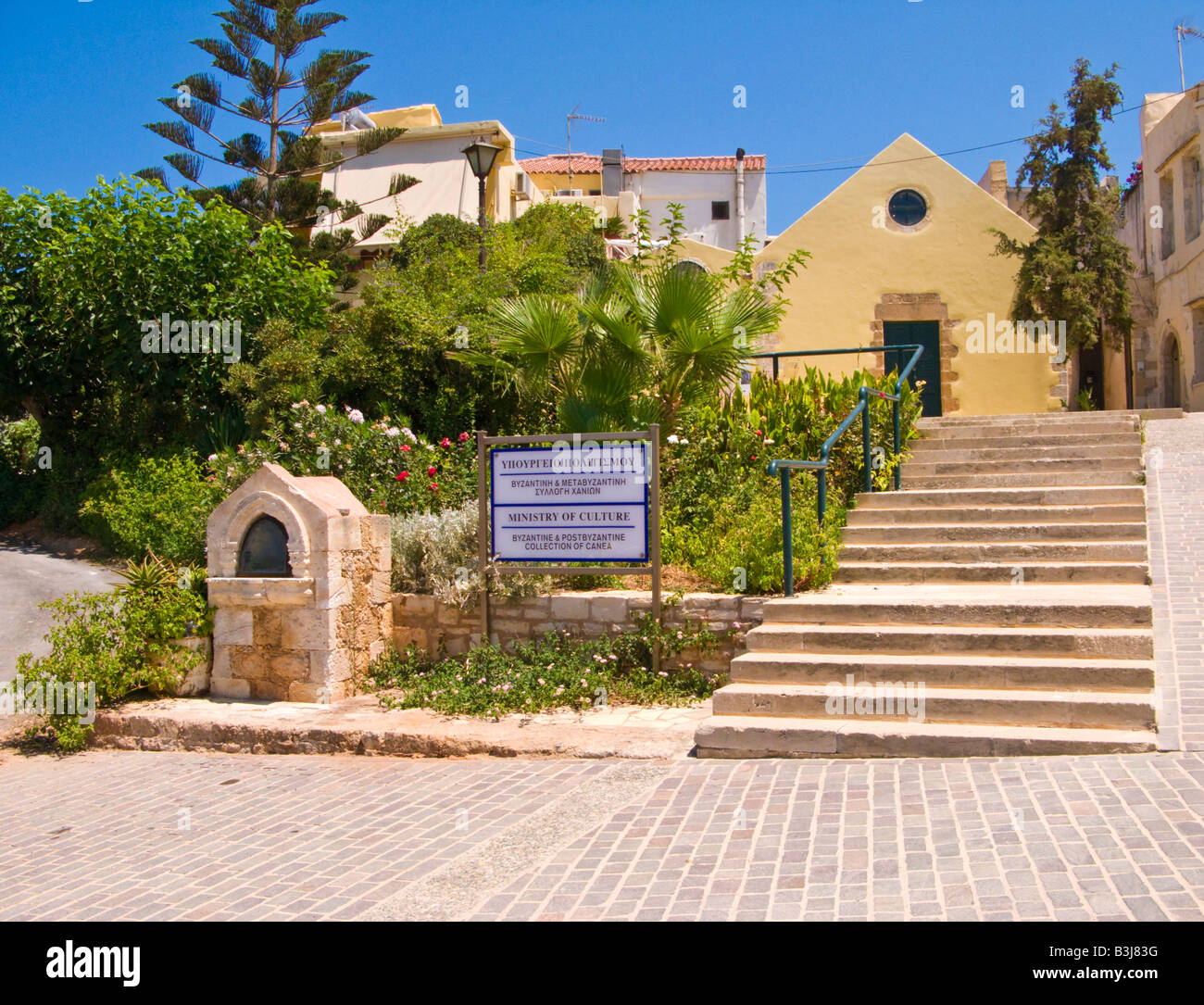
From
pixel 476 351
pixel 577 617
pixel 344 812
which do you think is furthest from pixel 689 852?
pixel 476 351

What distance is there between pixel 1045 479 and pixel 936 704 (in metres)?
4.53

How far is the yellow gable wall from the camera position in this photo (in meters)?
15.0

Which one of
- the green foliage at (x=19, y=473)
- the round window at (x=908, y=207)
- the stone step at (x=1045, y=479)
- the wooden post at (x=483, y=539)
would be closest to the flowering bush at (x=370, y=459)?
the wooden post at (x=483, y=539)

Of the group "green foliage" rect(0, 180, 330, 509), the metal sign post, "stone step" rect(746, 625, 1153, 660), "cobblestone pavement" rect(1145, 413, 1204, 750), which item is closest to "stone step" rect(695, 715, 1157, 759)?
"cobblestone pavement" rect(1145, 413, 1204, 750)

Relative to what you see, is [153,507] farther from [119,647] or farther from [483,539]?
[483,539]

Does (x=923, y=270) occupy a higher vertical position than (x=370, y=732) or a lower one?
higher

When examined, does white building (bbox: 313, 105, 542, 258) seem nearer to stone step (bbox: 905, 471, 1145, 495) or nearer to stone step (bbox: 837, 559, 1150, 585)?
stone step (bbox: 905, 471, 1145, 495)

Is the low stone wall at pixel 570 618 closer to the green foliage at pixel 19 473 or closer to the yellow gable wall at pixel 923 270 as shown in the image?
the yellow gable wall at pixel 923 270

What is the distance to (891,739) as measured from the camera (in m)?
5.24

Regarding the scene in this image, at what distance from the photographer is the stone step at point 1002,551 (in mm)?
7301

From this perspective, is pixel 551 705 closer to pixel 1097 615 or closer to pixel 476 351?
pixel 1097 615

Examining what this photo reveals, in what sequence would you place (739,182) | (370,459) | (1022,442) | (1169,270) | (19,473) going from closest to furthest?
(370,459) → (1022,442) → (19,473) → (1169,270) → (739,182)

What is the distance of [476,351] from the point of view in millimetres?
10391

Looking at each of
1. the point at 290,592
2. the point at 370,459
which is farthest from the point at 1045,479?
the point at 290,592
